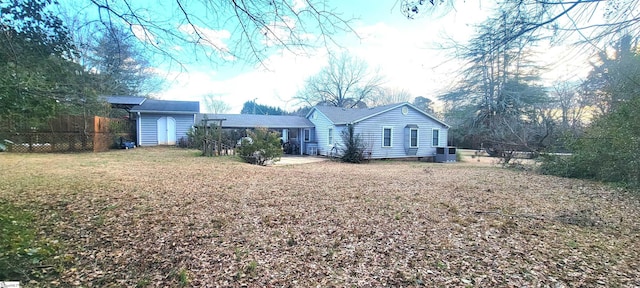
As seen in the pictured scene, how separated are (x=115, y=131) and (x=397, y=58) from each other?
580 inches

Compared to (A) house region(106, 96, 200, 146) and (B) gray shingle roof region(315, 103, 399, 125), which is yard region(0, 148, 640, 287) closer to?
(B) gray shingle roof region(315, 103, 399, 125)

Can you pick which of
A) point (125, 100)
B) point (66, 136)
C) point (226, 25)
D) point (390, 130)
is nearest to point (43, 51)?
point (226, 25)

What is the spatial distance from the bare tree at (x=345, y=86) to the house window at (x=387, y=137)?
14674 millimetres

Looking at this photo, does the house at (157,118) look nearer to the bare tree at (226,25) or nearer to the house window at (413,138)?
the house window at (413,138)

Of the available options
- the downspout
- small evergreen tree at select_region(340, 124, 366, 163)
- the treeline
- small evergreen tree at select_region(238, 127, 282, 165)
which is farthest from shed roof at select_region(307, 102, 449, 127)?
the treeline

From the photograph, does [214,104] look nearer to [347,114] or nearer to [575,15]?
[347,114]

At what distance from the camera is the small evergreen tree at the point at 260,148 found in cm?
1071

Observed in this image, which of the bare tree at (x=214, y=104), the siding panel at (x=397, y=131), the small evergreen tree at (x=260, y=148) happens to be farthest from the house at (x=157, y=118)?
the bare tree at (x=214, y=104)

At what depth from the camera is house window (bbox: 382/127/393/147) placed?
1527 cm

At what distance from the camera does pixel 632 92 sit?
664cm

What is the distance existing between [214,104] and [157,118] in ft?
71.4

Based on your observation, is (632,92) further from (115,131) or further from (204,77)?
(115,131)

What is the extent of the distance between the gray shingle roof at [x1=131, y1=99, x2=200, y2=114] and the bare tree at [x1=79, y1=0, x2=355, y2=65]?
1458 cm

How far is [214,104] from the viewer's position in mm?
37500
